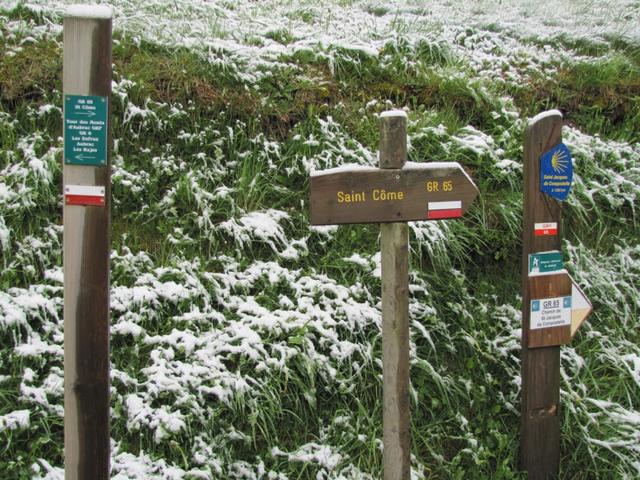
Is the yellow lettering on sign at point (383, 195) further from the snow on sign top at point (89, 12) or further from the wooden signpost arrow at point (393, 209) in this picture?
the snow on sign top at point (89, 12)

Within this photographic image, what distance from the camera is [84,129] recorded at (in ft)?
8.63

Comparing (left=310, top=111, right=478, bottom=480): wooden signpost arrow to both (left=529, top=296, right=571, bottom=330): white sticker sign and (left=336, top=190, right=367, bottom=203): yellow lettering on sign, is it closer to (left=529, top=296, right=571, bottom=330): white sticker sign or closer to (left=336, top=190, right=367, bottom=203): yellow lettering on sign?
(left=336, top=190, right=367, bottom=203): yellow lettering on sign

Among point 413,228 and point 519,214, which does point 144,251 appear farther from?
point 519,214

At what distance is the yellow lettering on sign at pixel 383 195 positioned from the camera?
2.95 meters

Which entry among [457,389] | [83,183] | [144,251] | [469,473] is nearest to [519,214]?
[457,389]

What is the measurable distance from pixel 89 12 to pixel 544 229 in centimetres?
298

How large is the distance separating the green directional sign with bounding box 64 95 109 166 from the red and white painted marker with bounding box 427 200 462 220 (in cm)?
177

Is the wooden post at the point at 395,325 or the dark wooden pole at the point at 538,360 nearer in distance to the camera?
the wooden post at the point at 395,325

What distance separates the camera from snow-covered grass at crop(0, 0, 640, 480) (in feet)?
11.1

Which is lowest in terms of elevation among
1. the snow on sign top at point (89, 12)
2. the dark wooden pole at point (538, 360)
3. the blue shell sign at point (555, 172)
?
the dark wooden pole at point (538, 360)

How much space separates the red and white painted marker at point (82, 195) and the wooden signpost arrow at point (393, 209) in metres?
1.11

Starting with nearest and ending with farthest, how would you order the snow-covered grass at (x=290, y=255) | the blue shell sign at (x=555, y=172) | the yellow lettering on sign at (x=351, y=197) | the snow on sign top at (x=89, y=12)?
the snow on sign top at (x=89, y=12) < the yellow lettering on sign at (x=351, y=197) < the snow-covered grass at (x=290, y=255) < the blue shell sign at (x=555, y=172)

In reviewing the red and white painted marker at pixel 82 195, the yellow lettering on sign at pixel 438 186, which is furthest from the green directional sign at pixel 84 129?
the yellow lettering on sign at pixel 438 186

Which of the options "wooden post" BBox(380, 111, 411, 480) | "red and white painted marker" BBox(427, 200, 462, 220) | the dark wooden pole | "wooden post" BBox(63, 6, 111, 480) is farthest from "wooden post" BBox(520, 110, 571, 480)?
"wooden post" BBox(63, 6, 111, 480)
